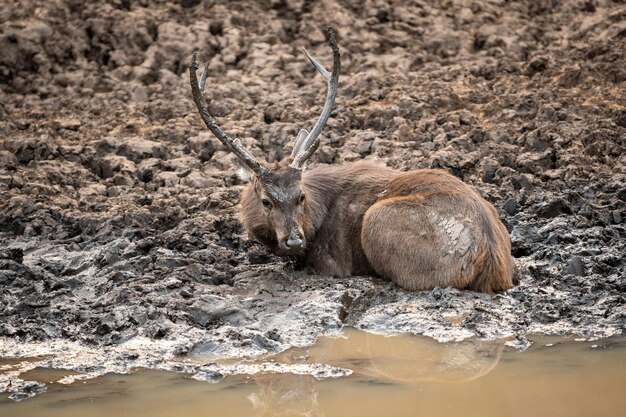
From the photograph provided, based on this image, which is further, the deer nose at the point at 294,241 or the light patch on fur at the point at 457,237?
the deer nose at the point at 294,241

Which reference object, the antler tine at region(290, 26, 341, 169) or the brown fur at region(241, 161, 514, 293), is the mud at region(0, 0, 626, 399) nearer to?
the brown fur at region(241, 161, 514, 293)

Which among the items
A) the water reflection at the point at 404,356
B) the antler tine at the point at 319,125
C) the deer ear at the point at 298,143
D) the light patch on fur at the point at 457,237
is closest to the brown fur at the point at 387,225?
the light patch on fur at the point at 457,237

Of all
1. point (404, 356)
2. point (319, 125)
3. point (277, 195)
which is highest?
point (319, 125)

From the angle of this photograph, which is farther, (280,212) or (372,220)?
(280,212)

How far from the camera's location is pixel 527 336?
780 cm

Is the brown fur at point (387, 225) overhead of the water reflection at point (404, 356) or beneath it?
overhead

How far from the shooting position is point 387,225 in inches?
356

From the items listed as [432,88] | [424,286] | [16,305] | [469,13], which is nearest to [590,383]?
[424,286]

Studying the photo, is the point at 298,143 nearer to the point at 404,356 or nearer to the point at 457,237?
the point at 457,237

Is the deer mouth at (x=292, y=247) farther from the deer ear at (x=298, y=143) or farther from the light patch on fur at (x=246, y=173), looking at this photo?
the deer ear at (x=298, y=143)

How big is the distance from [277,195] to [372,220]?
0.87m

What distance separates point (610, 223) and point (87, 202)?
537 cm

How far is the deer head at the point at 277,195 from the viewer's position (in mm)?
9180

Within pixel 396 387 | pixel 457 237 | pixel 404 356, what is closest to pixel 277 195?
pixel 457 237
